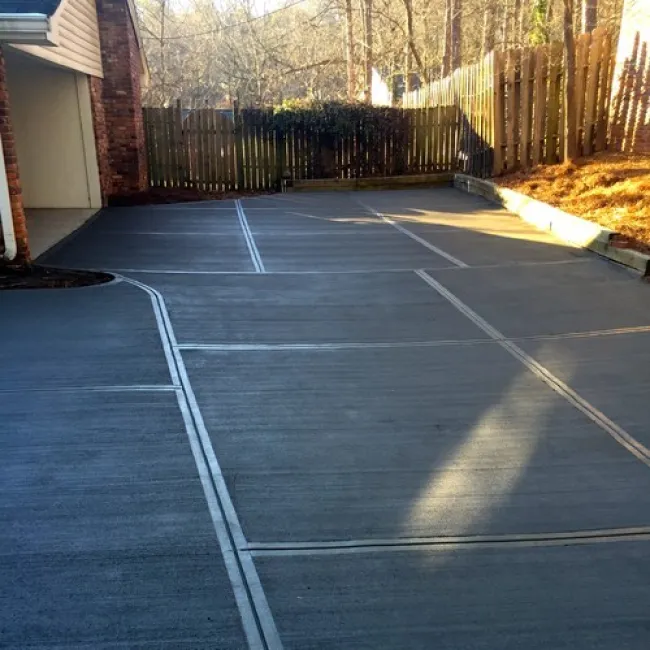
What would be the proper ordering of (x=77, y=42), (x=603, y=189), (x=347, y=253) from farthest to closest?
(x=77, y=42) < (x=603, y=189) < (x=347, y=253)

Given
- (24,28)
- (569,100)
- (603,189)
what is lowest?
(603,189)

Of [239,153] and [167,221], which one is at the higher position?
[239,153]

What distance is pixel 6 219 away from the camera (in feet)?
22.8

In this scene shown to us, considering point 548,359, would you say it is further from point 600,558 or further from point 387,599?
point 387,599

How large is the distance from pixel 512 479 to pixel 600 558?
0.62 metres

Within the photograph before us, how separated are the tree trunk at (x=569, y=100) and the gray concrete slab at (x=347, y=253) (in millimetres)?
4096

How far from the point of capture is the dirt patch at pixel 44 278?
6711mm

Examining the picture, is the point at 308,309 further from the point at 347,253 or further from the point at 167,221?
the point at 167,221

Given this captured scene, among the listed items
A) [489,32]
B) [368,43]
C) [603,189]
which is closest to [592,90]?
[603,189]

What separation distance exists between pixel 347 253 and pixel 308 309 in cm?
252

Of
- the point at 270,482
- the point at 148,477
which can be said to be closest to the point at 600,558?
the point at 270,482

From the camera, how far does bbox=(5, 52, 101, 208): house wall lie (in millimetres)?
11477

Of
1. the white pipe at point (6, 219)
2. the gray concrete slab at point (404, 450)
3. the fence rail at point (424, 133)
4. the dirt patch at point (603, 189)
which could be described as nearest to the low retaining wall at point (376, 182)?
the fence rail at point (424, 133)

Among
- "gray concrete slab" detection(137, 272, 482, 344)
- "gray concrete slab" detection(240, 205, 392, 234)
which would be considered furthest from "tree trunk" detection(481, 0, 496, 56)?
"gray concrete slab" detection(137, 272, 482, 344)
